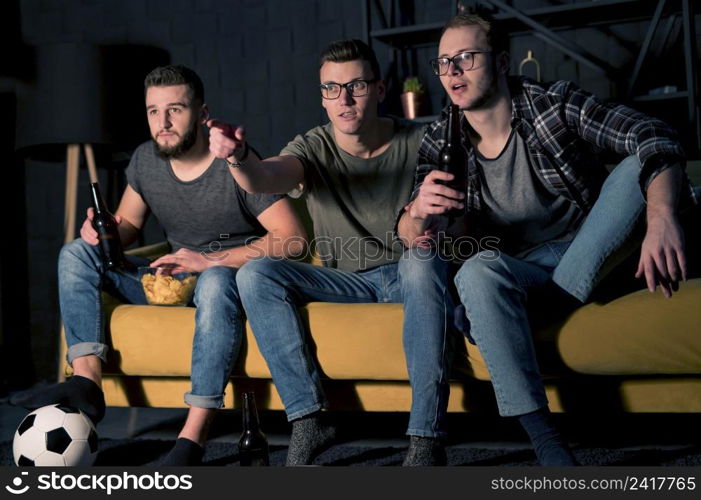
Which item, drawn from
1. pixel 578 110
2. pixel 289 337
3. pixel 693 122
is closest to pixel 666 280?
pixel 578 110

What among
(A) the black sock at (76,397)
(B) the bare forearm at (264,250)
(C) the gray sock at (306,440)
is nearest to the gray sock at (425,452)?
(C) the gray sock at (306,440)

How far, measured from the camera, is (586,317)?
70.1 inches

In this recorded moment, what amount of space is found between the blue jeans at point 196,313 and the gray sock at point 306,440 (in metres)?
0.22

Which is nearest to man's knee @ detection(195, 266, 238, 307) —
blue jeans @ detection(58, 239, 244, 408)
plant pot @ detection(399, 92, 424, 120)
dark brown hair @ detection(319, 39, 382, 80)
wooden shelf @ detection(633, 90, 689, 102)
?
blue jeans @ detection(58, 239, 244, 408)

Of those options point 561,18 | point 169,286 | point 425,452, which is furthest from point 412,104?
point 425,452

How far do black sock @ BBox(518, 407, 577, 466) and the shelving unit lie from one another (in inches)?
59.1

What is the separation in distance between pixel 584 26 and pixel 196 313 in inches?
78.2

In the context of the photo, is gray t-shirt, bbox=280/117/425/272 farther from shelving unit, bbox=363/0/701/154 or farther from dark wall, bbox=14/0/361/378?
dark wall, bbox=14/0/361/378

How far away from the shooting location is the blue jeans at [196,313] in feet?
6.30

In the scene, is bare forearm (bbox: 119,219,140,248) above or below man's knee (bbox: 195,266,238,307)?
above

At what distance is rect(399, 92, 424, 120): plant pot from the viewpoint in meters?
3.01

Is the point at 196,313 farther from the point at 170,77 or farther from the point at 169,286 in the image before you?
the point at 170,77

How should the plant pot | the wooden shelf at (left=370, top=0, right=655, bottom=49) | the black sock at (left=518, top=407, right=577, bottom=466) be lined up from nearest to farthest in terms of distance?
the black sock at (left=518, top=407, right=577, bottom=466) < the wooden shelf at (left=370, top=0, right=655, bottom=49) < the plant pot

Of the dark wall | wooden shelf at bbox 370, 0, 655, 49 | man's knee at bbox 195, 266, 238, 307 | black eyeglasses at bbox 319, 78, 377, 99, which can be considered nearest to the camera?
man's knee at bbox 195, 266, 238, 307
